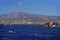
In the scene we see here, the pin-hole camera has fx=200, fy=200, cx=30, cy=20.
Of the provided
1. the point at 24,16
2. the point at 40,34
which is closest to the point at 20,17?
the point at 24,16

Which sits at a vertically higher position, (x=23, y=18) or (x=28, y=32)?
(x=23, y=18)

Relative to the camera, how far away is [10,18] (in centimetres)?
446

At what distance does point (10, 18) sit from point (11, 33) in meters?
0.42

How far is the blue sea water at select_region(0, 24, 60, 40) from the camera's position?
4.53 meters

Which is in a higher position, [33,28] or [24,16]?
[24,16]

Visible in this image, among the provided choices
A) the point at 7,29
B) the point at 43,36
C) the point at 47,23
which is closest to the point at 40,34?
the point at 43,36

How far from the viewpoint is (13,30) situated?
4.72 metres

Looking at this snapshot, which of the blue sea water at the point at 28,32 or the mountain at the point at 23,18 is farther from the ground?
the mountain at the point at 23,18

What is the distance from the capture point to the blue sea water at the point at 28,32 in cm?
453

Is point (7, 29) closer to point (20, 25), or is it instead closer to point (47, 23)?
point (20, 25)

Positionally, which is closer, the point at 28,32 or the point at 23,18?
the point at 23,18

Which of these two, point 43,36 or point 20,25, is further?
point 43,36

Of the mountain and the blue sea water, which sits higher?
the mountain

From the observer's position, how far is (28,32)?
4.87 metres
